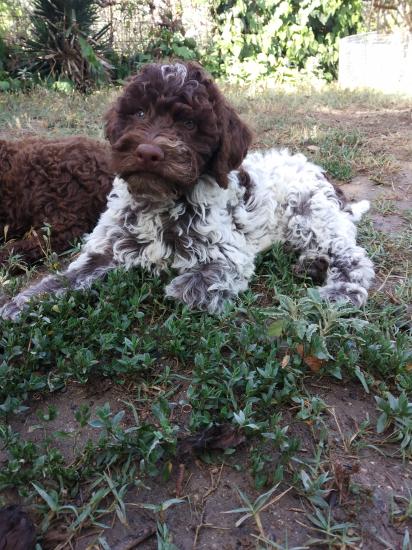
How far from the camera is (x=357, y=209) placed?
14.5ft

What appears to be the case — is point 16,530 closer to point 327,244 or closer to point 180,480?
point 180,480

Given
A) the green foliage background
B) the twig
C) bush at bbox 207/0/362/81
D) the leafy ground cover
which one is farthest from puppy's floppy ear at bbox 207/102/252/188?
bush at bbox 207/0/362/81

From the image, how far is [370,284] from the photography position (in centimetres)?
359

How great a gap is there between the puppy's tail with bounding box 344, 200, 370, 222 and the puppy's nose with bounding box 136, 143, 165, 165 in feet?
6.35

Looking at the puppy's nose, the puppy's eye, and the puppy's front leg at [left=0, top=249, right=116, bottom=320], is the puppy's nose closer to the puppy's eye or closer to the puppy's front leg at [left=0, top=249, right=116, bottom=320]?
the puppy's eye

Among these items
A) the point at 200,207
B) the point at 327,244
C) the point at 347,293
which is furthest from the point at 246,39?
the point at 347,293

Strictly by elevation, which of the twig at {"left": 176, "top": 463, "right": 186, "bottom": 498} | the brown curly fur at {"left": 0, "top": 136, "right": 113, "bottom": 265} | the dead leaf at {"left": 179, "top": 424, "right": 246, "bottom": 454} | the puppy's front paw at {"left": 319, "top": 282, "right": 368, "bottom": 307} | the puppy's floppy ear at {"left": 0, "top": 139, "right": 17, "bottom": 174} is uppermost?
the puppy's floppy ear at {"left": 0, "top": 139, "right": 17, "bottom": 174}

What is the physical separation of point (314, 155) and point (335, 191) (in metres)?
1.89

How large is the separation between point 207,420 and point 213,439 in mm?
82

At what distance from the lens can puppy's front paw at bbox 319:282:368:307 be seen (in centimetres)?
329

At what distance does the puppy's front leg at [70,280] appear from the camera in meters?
3.10

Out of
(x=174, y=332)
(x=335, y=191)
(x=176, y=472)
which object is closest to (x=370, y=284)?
(x=335, y=191)

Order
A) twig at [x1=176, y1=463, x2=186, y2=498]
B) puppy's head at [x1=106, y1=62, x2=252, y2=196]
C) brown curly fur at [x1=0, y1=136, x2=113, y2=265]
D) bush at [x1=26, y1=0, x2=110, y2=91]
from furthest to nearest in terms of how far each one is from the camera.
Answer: bush at [x1=26, y1=0, x2=110, y2=91], brown curly fur at [x1=0, y1=136, x2=113, y2=265], puppy's head at [x1=106, y1=62, x2=252, y2=196], twig at [x1=176, y1=463, x2=186, y2=498]

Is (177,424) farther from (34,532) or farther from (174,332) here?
(34,532)
